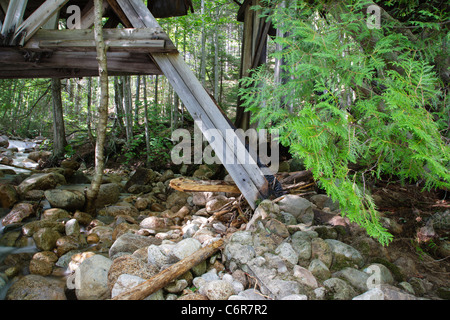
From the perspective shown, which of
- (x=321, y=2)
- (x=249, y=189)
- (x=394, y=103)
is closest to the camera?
(x=394, y=103)

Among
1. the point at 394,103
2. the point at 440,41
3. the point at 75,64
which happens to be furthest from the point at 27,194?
the point at 440,41

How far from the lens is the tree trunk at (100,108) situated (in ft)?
12.4

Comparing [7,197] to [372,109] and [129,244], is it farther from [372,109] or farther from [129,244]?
[372,109]

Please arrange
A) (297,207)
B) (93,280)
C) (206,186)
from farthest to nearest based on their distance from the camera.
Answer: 1. (206,186)
2. (297,207)
3. (93,280)

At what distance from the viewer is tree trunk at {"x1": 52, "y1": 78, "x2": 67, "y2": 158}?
335 inches

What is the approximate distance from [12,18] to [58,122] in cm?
562

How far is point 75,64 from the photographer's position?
470 cm

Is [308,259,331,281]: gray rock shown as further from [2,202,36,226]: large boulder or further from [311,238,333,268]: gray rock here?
[2,202,36,226]: large boulder

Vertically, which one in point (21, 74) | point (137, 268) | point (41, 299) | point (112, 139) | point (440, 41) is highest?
point (21, 74)

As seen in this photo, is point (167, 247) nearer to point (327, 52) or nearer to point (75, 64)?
point (327, 52)

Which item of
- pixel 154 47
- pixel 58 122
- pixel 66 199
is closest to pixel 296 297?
pixel 154 47

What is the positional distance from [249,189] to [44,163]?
27.7 ft

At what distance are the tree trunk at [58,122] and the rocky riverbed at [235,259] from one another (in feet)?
15.6

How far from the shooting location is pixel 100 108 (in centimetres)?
438
